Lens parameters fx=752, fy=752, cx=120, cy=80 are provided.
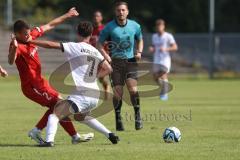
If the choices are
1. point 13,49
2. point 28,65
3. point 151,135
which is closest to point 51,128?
point 28,65

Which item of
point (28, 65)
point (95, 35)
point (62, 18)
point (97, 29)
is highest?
point (62, 18)

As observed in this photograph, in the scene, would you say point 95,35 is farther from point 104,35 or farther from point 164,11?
point 164,11

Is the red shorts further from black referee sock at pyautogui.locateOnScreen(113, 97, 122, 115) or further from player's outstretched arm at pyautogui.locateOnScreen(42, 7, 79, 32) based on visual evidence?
black referee sock at pyautogui.locateOnScreen(113, 97, 122, 115)

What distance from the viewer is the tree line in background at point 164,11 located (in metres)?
51.7

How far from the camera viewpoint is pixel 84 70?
11.6m

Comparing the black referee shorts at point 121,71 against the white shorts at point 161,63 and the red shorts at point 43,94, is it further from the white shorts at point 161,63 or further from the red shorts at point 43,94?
the white shorts at point 161,63

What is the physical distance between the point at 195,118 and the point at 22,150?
255 inches

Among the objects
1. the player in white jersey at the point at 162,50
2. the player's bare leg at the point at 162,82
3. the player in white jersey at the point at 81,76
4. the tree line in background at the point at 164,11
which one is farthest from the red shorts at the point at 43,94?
the tree line in background at the point at 164,11

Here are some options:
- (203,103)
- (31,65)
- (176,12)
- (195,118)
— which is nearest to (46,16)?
(176,12)

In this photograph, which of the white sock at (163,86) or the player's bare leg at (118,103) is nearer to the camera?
the player's bare leg at (118,103)

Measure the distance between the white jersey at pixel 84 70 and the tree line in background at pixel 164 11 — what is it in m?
39.2

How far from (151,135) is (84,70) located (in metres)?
2.27

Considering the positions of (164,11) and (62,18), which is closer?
(62,18)

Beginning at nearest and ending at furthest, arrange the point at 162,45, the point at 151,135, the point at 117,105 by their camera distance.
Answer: the point at 151,135, the point at 117,105, the point at 162,45
